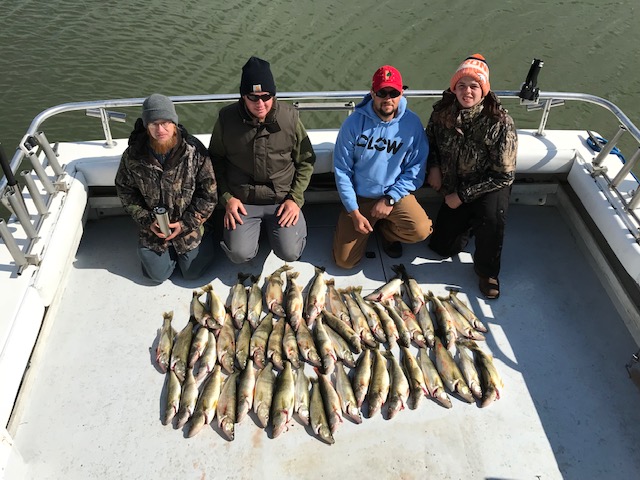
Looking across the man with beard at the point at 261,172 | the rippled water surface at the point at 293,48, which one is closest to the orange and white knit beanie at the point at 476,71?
the man with beard at the point at 261,172

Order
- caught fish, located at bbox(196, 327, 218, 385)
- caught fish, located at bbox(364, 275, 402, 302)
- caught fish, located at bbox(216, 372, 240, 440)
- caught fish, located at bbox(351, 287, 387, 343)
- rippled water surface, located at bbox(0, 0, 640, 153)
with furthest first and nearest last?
rippled water surface, located at bbox(0, 0, 640, 153) < caught fish, located at bbox(364, 275, 402, 302) < caught fish, located at bbox(351, 287, 387, 343) < caught fish, located at bbox(196, 327, 218, 385) < caught fish, located at bbox(216, 372, 240, 440)

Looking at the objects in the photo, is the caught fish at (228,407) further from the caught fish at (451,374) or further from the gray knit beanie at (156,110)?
the gray knit beanie at (156,110)

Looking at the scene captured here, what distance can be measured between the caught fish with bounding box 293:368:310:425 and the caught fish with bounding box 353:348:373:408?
12.9 inches

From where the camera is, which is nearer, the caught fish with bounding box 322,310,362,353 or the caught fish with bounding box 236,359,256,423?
the caught fish with bounding box 236,359,256,423

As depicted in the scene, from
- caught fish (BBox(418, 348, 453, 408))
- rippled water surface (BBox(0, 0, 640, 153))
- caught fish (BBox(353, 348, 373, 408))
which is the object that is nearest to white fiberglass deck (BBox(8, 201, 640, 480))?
caught fish (BBox(418, 348, 453, 408))

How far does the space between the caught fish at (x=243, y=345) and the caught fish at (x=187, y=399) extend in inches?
13.2

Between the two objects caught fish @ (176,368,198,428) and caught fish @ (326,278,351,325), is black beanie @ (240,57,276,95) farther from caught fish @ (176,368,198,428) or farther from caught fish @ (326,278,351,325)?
caught fish @ (176,368,198,428)

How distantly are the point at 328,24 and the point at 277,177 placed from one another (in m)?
8.35

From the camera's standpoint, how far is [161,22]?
447 inches

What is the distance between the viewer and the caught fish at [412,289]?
167 inches

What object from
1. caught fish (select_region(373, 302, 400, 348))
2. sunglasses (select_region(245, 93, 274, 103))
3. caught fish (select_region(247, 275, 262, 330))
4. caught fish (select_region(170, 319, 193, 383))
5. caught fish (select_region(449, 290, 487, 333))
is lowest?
caught fish (select_region(170, 319, 193, 383))

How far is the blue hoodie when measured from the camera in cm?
415

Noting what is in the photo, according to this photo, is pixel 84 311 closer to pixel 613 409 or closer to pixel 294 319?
pixel 294 319

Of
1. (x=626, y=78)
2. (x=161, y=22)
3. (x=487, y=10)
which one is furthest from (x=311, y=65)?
(x=626, y=78)
